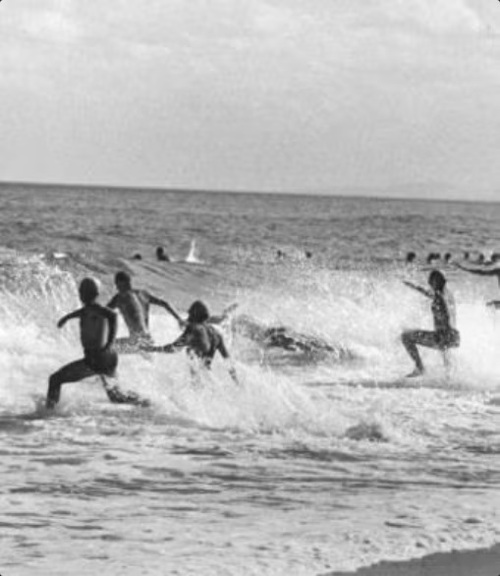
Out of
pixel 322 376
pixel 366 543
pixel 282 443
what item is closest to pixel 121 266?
pixel 322 376

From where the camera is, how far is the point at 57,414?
10.2 metres

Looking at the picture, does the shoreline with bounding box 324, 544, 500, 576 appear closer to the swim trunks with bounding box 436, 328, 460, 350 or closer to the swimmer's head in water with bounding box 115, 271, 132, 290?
the swimmer's head in water with bounding box 115, 271, 132, 290

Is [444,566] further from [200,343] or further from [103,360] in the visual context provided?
[200,343]

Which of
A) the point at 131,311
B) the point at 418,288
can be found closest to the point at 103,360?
the point at 131,311

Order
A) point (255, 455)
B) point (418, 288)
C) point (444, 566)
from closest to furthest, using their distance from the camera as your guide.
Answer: point (444, 566) < point (255, 455) < point (418, 288)

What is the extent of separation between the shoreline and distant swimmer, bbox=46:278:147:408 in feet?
15.6

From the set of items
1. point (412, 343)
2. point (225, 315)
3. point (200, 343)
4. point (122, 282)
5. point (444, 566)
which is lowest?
point (444, 566)

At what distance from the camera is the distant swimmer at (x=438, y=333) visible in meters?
13.9

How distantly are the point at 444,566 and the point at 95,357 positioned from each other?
5.26m

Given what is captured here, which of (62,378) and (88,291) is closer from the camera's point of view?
(62,378)

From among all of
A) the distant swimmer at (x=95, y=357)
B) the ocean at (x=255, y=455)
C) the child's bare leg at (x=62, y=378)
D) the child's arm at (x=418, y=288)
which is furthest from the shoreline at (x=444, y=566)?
the child's arm at (x=418, y=288)

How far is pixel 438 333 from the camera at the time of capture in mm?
13938

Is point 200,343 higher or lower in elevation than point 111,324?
lower

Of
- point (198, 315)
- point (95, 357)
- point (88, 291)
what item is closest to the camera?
point (95, 357)
